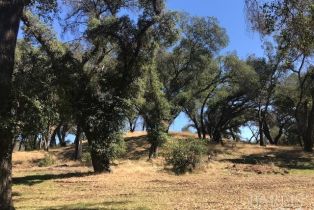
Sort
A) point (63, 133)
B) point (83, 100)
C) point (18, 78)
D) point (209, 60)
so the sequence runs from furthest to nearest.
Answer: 1. point (63, 133)
2. point (209, 60)
3. point (83, 100)
4. point (18, 78)

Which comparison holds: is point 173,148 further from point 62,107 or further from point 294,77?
point 294,77

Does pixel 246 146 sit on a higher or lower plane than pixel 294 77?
lower

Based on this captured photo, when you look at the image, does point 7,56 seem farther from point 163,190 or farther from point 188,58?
point 188,58

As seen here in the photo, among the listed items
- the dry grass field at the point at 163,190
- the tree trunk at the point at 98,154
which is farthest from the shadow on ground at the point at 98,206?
the tree trunk at the point at 98,154

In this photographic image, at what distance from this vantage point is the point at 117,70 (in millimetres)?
22188

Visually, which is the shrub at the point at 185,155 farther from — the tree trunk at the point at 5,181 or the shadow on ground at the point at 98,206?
the tree trunk at the point at 5,181

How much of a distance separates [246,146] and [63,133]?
24.3 metres

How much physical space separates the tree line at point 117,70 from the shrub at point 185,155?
263cm

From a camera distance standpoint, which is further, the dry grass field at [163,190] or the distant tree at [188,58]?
the distant tree at [188,58]

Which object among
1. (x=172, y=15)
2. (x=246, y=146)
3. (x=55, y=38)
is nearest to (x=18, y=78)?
(x=55, y=38)

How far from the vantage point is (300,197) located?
1266cm

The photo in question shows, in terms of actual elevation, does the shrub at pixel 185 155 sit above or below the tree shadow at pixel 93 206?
above

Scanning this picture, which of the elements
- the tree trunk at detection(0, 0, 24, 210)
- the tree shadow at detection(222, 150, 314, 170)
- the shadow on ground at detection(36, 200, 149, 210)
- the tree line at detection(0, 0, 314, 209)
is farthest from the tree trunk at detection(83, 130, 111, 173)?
the tree trunk at detection(0, 0, 24, 210)

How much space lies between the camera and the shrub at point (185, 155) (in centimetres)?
2153
